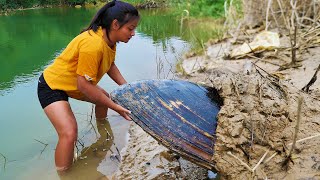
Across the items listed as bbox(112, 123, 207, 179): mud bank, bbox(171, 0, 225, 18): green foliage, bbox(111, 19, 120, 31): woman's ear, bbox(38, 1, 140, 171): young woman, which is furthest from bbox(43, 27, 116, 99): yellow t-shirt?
bbox(171, 0, 225, 18): green foliage

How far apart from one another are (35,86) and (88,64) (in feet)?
10.3

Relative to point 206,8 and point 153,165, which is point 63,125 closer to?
point 153,165

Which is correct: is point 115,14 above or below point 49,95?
above

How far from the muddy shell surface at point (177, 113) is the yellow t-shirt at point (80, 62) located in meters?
0.31

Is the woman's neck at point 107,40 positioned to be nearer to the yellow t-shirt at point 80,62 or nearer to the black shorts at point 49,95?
the yellow t-shirt at point 80,62

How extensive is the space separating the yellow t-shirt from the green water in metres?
0.75

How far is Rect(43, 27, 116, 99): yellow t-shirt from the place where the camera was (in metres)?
2.40

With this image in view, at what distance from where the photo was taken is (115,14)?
7.86ft

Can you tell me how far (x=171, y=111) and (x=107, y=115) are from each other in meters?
1.97

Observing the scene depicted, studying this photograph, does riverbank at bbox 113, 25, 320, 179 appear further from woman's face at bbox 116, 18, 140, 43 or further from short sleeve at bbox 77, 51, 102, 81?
short sleeve at bbox 77, 51, 102, 81

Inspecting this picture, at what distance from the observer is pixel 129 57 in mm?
7012

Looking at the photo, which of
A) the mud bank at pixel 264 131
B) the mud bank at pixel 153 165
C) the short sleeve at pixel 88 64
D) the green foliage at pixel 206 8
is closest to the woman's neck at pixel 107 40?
the short sleeve at pixel 88 64

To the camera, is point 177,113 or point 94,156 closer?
point 177,113

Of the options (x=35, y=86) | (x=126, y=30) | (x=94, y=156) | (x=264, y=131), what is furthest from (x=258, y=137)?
(x=35, y=86)
